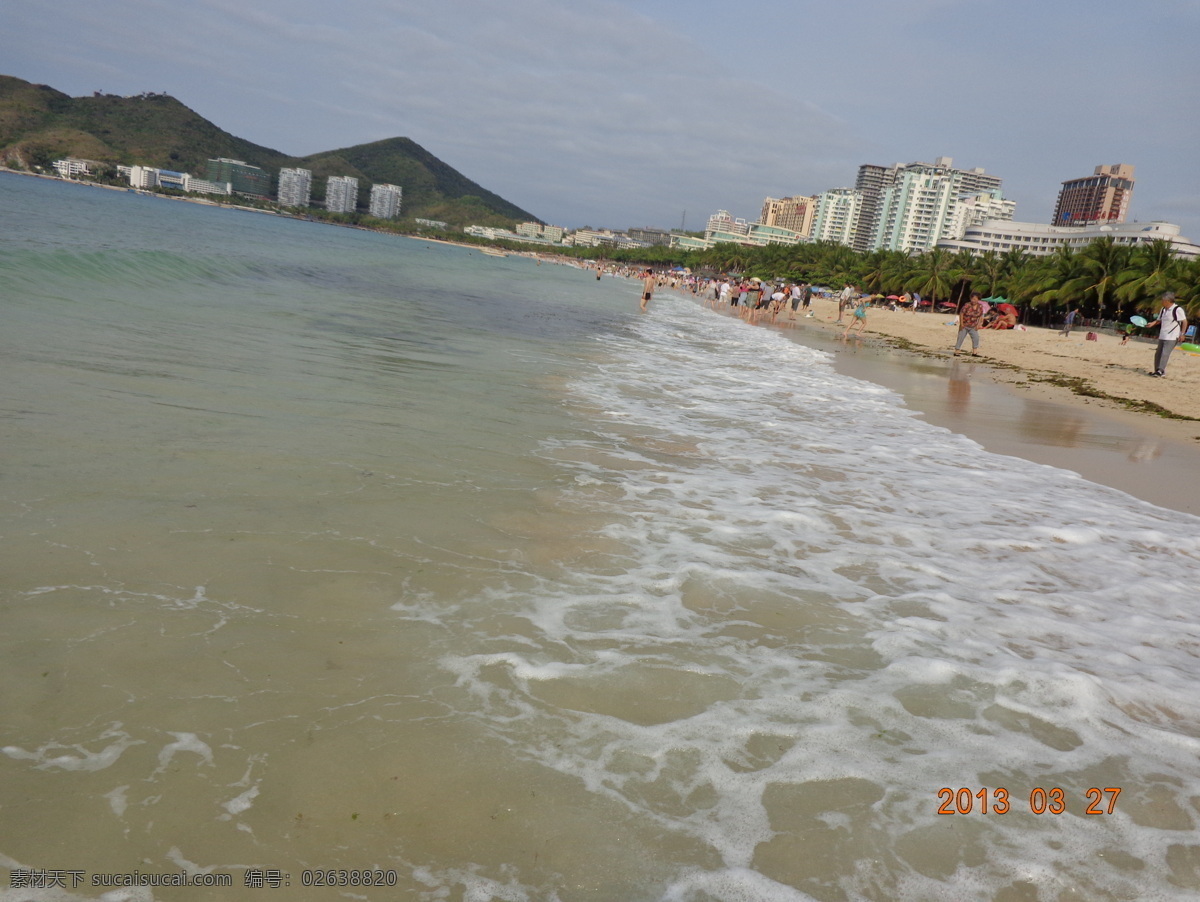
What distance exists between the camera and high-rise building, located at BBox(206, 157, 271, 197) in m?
164

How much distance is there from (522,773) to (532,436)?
4535 mm

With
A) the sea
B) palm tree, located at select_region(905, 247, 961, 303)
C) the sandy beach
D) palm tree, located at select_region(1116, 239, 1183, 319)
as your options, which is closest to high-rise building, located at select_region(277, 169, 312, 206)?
palm tree, located at select_region(905, 247, 961, 303)

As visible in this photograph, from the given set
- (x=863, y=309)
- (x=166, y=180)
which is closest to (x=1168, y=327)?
(x=863, y=309)

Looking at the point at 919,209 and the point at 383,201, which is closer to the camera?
the point at 919,209

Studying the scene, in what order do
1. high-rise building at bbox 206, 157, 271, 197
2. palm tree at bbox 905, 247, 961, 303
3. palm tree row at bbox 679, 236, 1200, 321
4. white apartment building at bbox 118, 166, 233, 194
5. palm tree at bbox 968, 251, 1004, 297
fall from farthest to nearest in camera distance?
1. high-rise building at bbox 206, 157, 271, 197
2. white apartment building at bbox 118, 166, 233, 194
3. palm tree at bbox 905, 247, 961, 303
4. palm tree at bbox 968, 251, 1004, 297
5. palm tree row at bbox 679, 236, 1200, 321

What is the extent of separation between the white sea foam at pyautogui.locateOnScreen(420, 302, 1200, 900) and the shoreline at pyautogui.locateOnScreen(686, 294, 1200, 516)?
1.87 meters

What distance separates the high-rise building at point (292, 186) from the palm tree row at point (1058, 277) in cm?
15626

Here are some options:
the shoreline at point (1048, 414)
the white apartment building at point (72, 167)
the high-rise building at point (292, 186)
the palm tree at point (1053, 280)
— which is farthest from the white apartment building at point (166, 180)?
the shoreline at point (1048, 414)

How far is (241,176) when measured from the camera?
170375mm

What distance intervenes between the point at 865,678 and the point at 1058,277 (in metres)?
51.5

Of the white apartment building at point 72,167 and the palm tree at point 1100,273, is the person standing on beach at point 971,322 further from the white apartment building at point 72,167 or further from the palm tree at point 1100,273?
the white apartment building at point 72,167

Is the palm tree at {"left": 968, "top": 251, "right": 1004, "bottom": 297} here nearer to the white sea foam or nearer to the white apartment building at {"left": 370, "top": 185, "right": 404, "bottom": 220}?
the white sea foam

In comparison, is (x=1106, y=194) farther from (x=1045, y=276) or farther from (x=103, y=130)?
(x=103, y=130)

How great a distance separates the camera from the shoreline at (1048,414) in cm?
795
